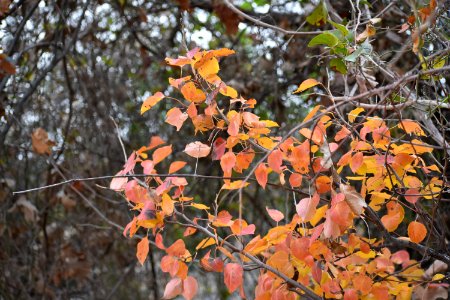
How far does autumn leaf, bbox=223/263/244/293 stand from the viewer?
1.56m

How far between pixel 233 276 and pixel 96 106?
2385 mm

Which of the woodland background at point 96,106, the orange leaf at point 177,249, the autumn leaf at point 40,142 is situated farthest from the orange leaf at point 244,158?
the autumn leaf at point 40,142

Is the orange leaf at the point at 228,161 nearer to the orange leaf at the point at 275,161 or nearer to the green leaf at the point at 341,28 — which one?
the orange leaf at the point at 275,161

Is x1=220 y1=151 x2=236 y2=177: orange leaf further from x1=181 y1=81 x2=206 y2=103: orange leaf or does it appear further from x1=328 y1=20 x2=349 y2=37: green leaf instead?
x1=328 y1=20 x2=349 y2=37: green leaf

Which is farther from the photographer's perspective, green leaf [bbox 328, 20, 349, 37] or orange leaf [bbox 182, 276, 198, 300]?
orange leaf [bbox 182, 276, 198, 300]

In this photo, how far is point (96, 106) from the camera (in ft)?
12.4

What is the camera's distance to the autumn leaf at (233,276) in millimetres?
1559

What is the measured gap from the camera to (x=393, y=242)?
1679mm

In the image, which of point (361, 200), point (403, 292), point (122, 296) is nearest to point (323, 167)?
point (361, 200)

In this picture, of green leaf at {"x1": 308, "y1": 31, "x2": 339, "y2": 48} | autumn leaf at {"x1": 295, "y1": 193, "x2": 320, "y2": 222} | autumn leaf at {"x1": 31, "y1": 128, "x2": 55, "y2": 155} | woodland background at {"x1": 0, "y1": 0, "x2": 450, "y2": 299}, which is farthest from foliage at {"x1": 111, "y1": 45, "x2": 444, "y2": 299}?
autumn leaf at {"x1": 31, "y1": 128, "x2": 55, "y2": 155}

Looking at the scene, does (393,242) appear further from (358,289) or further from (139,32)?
(139,32)

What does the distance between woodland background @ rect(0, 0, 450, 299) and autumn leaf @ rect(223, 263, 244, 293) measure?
1.38m

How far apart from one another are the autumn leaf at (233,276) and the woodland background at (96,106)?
1.38 meters

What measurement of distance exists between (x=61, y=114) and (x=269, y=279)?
2.38 metres
